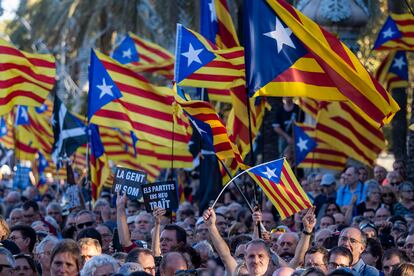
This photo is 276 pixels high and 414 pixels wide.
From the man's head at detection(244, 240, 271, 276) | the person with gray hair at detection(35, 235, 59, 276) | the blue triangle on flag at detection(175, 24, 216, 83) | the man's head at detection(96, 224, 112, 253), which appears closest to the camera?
the man's head at detection(244, 240, 271, 276)

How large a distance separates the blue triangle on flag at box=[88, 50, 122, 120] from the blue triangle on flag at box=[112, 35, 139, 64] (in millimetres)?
4719

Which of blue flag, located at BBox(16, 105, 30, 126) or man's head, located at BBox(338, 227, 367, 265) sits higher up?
blue flag, located at BBox(16, 105, 30, 126)

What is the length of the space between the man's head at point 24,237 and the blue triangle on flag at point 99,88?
4088 mm

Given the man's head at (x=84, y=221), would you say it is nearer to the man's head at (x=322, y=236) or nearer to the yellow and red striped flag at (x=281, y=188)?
the man's head at (x=322, y=236)

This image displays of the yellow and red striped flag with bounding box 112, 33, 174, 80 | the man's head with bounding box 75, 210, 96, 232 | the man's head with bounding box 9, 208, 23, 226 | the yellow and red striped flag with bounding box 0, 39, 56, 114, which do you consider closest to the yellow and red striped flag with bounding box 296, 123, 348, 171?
the yellow and red striped flag with bounding box 112, 33, 174, 80

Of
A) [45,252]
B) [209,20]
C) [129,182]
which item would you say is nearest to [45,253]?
[45,252]

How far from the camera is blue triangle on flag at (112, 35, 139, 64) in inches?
846

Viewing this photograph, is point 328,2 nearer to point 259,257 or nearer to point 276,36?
point 276,36

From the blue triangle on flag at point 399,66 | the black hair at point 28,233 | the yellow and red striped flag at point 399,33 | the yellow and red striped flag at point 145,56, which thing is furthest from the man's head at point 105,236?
the blue triangle on flag at point 399,66

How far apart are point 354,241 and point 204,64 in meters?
3.23

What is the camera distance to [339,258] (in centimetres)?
1068

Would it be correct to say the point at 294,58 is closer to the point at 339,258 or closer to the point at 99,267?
the point at 339,258

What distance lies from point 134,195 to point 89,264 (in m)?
4.20

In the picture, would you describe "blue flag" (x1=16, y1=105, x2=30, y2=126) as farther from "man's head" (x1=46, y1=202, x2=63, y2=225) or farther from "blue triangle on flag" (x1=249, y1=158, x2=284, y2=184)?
"blue triangle on flag" (x1=249, y1=158, x2=284, y2=184)
